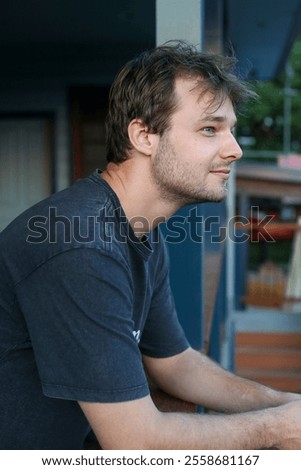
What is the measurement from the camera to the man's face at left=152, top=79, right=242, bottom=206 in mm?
1816

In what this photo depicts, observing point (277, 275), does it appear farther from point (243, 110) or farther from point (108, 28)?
point (243, 110)

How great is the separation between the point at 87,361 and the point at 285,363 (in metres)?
8.62

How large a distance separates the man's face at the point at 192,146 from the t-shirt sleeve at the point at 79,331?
0.38 metres

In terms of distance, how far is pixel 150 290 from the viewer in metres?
1.91

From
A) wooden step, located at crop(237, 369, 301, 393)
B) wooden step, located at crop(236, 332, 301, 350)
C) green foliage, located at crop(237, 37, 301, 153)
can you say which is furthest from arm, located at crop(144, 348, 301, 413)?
green foliage, located at crop(237, 37, 301, 153)

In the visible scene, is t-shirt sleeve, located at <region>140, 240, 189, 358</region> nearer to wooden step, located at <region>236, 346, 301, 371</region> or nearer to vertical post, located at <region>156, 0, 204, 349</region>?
vertical post, located at <region>156, 0, 204, 349</region>

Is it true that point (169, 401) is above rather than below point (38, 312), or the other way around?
below

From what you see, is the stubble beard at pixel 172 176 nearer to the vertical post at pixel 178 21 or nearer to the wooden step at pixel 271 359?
the vertical post at pixel 178 21

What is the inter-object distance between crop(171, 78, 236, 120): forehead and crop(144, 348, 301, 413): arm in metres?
0.73

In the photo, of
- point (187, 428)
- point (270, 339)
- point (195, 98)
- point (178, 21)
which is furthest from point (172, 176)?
point (270, 339)

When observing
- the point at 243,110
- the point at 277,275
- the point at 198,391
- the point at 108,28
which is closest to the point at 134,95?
the point at 243,110

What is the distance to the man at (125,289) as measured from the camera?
4.96 ft

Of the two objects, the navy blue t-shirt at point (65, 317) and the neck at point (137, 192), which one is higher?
the neck at point (137, 192)

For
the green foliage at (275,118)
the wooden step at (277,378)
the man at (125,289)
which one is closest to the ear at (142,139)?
the man at (125,289)
